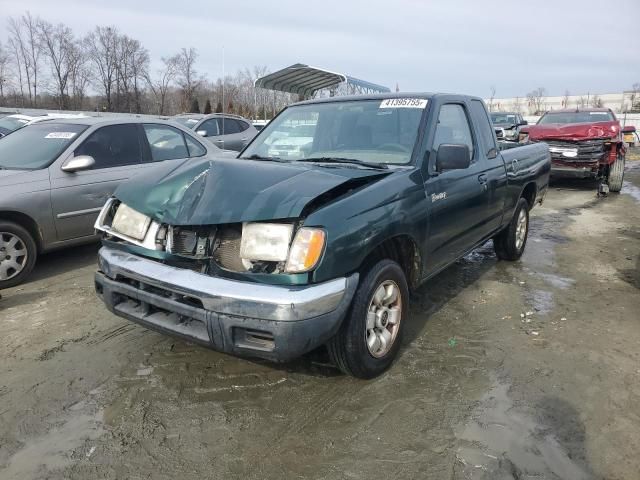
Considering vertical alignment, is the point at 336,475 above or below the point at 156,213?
below

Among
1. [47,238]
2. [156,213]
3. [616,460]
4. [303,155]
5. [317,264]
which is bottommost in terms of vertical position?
[616,460]

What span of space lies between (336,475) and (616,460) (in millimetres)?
1421

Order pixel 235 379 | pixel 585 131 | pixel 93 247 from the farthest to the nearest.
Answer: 1. pixel 585 131
2. pixel 93 247
3. pixel 235 379

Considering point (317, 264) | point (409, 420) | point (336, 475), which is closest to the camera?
point (336, 475)

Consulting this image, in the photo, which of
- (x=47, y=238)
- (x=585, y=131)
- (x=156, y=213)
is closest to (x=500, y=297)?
(x=156, y=213)

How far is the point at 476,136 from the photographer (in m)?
4.46

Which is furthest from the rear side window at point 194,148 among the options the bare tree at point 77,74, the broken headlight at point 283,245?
the bare tree at point 77,74

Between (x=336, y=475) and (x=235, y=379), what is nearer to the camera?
(x=336, y=475)

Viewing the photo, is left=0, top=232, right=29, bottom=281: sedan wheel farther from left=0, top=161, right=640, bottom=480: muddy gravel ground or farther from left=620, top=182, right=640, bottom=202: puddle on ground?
left=620, top=182, right=640, bottom=202: puddle on ground

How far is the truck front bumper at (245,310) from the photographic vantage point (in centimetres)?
242

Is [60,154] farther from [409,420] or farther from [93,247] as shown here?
[409,420]

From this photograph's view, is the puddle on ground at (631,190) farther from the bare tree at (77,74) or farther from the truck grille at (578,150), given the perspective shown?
the bare tree at (77,74)

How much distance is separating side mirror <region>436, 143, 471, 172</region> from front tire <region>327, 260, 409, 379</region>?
0.86 metres

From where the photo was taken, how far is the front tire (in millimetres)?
2785
